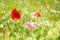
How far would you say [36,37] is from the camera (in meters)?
2.62

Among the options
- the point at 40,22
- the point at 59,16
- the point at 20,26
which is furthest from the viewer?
the point at 59,16

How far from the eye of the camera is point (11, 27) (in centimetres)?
276

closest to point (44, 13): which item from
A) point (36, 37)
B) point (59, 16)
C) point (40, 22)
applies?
point (59, 16)

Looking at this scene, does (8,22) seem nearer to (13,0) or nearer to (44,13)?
(44,13)

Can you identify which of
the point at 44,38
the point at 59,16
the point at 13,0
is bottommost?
the point at 44,38

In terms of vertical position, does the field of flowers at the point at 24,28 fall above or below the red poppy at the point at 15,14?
below

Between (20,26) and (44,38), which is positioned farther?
(20,26)

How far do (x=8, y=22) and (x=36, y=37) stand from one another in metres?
0.46

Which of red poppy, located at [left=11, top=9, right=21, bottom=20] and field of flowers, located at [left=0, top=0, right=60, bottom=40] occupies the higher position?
red poppy, located at [left=11, top=9, right=21, bottom=20]

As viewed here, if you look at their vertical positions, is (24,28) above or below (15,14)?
below

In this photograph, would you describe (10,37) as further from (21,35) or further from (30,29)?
(30,29)

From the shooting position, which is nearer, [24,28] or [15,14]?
[15,14]

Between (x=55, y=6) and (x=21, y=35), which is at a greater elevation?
(x=55, y=6)

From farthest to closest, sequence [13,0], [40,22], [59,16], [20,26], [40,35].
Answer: [13,0], [59,16], [40,22], [20,26], [40,35]
